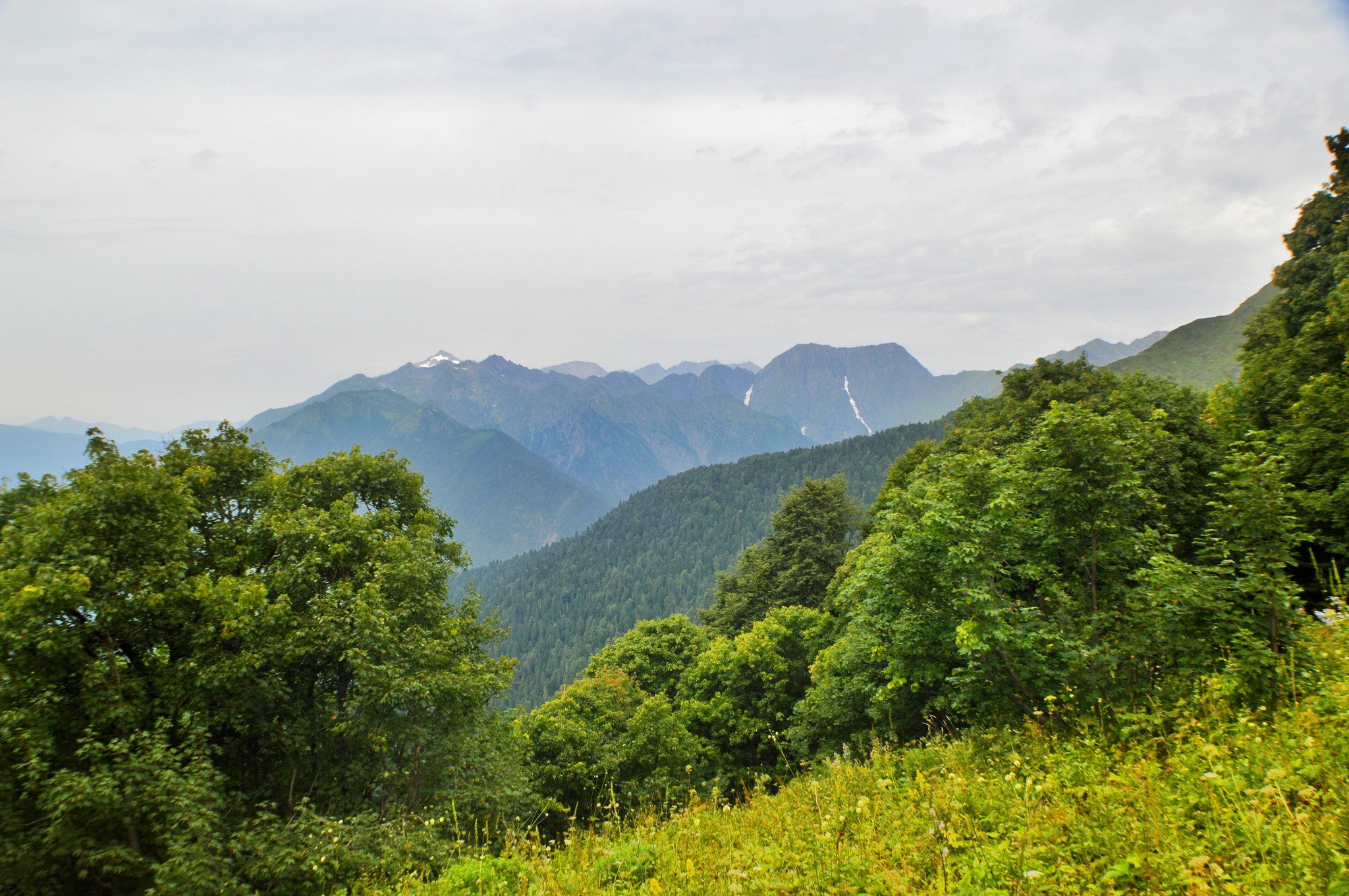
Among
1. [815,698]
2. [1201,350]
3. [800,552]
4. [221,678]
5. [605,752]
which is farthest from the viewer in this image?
[1201,350]

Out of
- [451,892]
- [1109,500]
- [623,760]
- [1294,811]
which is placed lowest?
[623,760]

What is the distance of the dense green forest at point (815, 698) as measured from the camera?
5363 millimetres

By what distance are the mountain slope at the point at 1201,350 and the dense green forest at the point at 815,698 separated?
317 feet

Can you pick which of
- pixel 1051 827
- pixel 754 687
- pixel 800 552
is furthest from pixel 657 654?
pixel 1051 827

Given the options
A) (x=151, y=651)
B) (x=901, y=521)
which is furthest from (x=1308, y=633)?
(x=151, y=651)

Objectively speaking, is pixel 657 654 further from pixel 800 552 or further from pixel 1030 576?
pixel 1030 576

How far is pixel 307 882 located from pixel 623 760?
16.7m

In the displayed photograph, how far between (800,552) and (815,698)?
759 inches

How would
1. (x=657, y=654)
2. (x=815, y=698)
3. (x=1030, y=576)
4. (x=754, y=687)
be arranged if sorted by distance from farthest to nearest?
1. (x=657, y=654)
2. (x=754, y=687)
3. (x=815, y=698)
4. (x=1030, y=576)

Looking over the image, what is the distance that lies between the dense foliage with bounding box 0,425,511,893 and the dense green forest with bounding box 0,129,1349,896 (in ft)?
0.25

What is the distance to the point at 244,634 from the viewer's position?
12430 mm

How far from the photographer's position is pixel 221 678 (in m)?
11.5

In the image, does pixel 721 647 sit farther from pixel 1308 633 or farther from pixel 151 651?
pixel 1308 633

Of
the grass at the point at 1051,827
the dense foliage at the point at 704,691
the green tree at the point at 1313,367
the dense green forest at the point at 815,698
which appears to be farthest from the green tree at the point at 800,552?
the grass at the point at 1051,827
